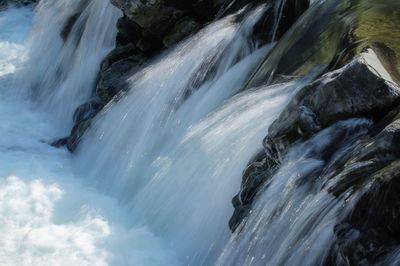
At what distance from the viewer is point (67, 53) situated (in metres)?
11.4

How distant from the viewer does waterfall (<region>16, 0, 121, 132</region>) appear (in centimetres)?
1052

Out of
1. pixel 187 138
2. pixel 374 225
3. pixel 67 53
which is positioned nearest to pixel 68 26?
pixel 67 53

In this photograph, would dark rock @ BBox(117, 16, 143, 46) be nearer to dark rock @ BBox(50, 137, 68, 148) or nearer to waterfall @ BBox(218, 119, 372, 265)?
dark rock @ BBox(50, 137, 68, 148)

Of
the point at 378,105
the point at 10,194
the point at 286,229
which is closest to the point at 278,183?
the point at 286,229

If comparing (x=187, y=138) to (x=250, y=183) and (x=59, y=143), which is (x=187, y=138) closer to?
(x=250, y=183)

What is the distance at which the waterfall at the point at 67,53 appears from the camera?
10.5m

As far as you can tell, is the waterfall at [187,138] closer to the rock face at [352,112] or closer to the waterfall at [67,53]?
the rock face at [352,112]

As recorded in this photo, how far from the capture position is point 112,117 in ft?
29.2

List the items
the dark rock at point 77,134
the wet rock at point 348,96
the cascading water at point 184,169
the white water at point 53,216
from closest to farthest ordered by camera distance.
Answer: the wet rock at point 348,96 < the cascading water at point 184,169 < the white water at point 53,216 < the dark rock at point 77,134

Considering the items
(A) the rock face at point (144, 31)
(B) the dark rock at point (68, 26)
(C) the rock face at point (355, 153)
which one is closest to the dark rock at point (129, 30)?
(A) the rock face at point (144, 31)

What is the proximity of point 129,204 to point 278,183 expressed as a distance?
2777mm

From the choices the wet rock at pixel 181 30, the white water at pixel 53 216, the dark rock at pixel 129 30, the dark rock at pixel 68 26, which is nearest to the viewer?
the white water at pixel 53 216

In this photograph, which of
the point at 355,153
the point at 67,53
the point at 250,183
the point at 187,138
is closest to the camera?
the point at 355,153

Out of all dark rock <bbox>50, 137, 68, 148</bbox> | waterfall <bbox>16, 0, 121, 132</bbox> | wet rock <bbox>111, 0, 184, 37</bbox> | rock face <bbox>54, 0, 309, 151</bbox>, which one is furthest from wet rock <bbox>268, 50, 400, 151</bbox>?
waterfall <bbox>16, 0, 121, 132</bbox>
